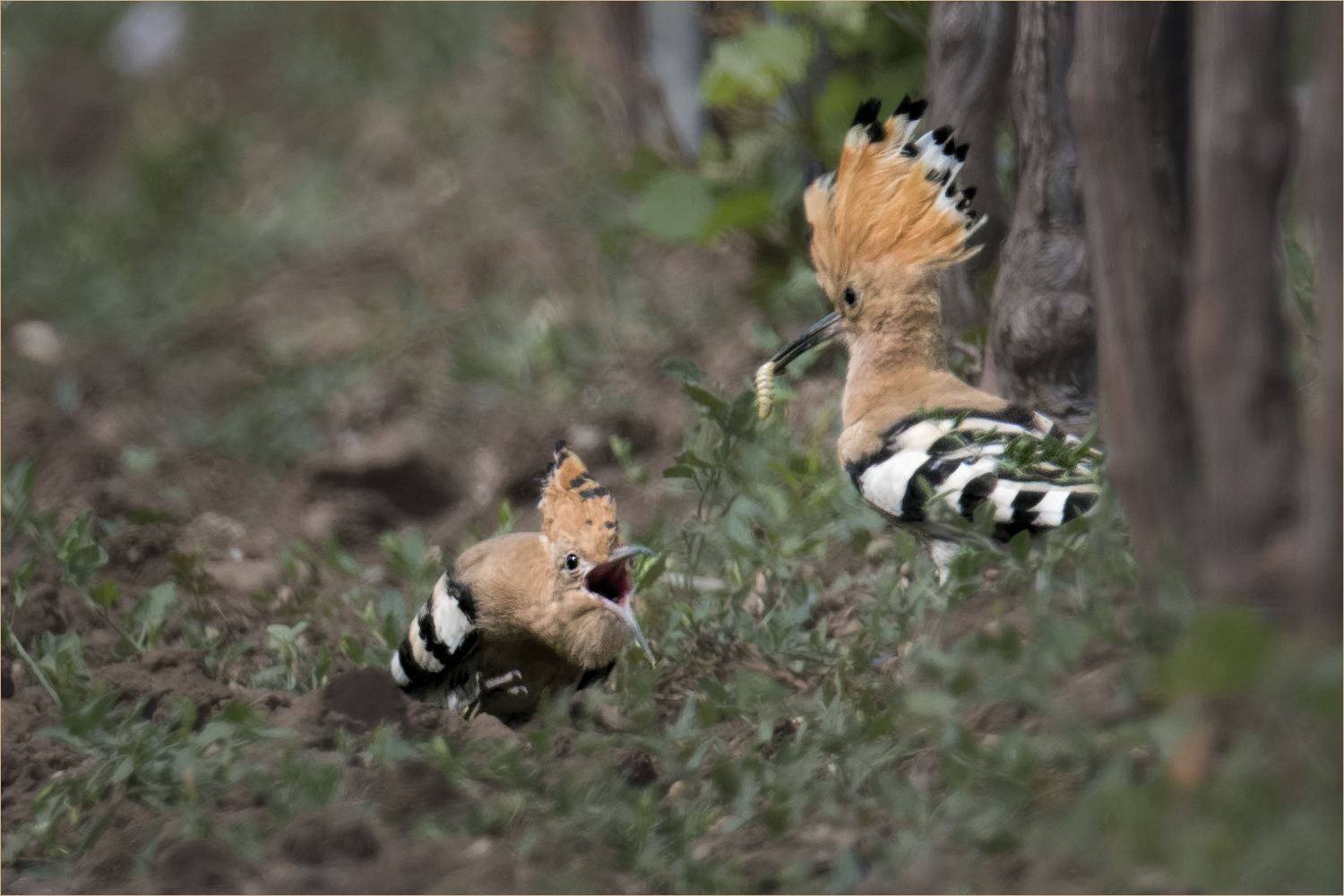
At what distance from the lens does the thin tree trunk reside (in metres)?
2.13

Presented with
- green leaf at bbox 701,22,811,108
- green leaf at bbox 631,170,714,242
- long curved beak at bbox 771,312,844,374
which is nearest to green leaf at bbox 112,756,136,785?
long curved beak at bbox 771,312,844,374

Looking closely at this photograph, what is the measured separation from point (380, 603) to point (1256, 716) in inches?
88.6

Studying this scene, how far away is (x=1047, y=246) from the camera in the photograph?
3.53 m

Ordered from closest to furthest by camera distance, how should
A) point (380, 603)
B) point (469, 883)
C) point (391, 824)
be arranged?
point (469, 883) → point (391, 824) → point (380, 603)

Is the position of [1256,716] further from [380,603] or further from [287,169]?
[287,169]

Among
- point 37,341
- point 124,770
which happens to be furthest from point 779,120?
point 37,341

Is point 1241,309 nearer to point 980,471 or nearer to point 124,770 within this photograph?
point 980,471

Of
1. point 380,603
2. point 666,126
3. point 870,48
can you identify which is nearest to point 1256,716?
point 380,603

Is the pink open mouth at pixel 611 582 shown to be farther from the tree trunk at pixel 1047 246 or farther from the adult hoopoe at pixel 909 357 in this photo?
the tree trunk at pixel 1047 246

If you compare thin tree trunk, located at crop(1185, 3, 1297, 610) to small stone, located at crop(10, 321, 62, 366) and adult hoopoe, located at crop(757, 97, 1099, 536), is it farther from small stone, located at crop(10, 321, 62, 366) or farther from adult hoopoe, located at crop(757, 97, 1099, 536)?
small stone, located at crop(10, 321, 62, 366)

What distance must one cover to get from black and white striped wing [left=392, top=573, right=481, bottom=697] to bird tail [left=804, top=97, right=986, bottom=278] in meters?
1.21

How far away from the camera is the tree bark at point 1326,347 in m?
2.04

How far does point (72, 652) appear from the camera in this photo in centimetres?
339

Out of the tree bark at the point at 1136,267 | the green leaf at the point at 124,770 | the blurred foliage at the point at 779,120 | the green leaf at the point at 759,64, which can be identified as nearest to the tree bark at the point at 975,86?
the blurred foliage at the point at 779,120
